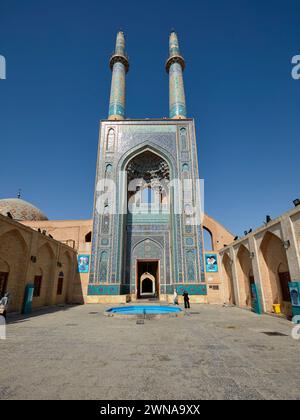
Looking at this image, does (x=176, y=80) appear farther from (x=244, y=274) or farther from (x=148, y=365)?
(x=148, y=365)

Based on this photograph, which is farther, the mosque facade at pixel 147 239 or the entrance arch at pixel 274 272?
the mosque facade at pixel 147 239

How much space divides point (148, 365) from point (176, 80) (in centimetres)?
2362

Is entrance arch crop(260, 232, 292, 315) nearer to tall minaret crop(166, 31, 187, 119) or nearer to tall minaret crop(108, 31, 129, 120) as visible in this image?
tall minaret crop(166, 31, 187, 119)

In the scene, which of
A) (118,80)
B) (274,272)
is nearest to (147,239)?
(274,272)

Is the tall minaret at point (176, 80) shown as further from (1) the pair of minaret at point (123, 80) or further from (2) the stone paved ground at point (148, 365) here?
(2) the stone paved ground at point (148, 365)

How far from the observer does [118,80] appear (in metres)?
21.7

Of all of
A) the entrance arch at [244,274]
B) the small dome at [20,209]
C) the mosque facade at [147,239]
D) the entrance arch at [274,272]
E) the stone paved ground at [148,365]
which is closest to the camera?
the stone paved ground at [148,365]

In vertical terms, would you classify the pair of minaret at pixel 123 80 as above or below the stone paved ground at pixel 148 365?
above

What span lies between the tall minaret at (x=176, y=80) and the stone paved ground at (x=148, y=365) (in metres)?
18.9

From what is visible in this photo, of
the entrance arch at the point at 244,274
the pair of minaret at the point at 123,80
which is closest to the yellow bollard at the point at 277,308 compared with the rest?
the entrance arch at the point at 244,274

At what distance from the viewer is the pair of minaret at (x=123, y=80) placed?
2075 centimetres

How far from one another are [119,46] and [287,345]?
1091 inches

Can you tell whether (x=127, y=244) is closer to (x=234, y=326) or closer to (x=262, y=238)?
(x=262, y=238)

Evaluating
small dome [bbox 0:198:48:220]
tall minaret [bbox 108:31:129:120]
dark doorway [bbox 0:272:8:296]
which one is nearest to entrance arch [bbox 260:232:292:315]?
dark doorway [bbox 0:272:8:296]
